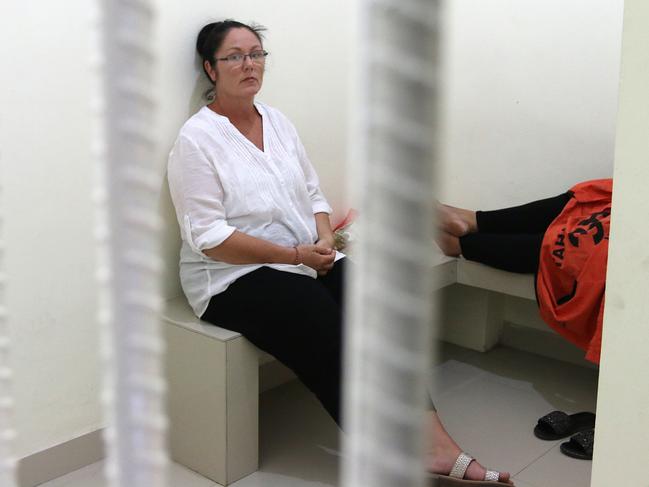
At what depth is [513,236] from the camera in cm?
274

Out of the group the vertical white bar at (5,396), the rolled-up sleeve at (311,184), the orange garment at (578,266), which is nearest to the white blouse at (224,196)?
the rolled-up sleeve at (311,184)

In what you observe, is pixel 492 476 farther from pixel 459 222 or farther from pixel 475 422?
pixel 459 222

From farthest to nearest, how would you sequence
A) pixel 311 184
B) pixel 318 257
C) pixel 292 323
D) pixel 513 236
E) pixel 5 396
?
pixel 513 236 → pixel 311 184 → pixel 318 257 → pixel 292 323 → pixel 5 396

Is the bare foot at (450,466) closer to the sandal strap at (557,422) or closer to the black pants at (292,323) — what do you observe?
the black pants at (292,323)

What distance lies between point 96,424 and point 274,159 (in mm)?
943

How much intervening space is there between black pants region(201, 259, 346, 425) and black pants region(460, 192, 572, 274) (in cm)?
76

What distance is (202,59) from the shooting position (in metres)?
2.45

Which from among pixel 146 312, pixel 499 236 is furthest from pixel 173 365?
pixel 146 312

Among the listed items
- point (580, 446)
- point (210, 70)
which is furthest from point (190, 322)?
point (580, 446)

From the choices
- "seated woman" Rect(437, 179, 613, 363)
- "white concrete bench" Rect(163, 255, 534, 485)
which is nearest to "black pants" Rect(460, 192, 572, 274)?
"seated woman" Rect(437, 179, 613, 363)

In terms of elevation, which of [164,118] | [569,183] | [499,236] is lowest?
[499,236]

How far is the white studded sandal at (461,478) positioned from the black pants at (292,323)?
32 centimetres

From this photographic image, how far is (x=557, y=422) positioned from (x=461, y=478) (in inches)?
22.7

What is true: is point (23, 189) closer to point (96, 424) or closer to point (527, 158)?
point (96, 424)
